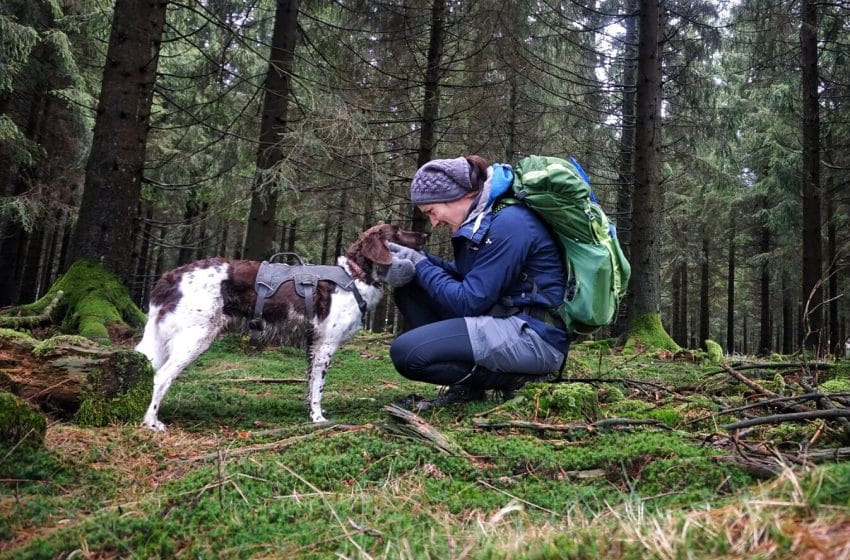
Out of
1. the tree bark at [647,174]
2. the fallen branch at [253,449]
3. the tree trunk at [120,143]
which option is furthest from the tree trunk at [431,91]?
the fallen branch at [253,449]

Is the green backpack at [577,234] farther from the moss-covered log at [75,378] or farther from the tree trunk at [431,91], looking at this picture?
the tree trunk at [431,91]

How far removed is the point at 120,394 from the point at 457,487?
251 cm

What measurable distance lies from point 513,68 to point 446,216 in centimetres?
730

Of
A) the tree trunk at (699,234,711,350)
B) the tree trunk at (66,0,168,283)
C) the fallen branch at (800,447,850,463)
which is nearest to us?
the fallen branch at (800,447,850,463)

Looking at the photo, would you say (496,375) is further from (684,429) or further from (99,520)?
(99,520)

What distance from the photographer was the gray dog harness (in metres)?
4.40

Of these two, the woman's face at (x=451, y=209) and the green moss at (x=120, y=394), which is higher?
the woman's face at (x=451, y=209)

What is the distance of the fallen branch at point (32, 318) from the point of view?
5840mm

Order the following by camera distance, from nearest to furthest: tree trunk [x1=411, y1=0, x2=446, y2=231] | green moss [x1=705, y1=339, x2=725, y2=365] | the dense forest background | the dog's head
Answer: the dog's head → the dense forest background → green moss [x1=705, y1=339, x2=725, y2=365] → tree trunk [x1=411, y1=0, x2=446, y2=231]

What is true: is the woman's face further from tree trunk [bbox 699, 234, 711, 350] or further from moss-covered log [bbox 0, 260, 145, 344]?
tree trunk [bbox 699, 234, 711, 350]

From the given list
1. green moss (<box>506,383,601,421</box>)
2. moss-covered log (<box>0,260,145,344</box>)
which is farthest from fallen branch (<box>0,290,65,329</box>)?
green moss (<box>506,383,601,421</box>)

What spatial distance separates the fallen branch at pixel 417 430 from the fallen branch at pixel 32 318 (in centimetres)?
490

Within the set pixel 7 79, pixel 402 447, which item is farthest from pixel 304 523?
pixel 7 79

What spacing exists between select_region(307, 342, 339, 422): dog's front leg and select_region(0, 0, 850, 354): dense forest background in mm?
3303
